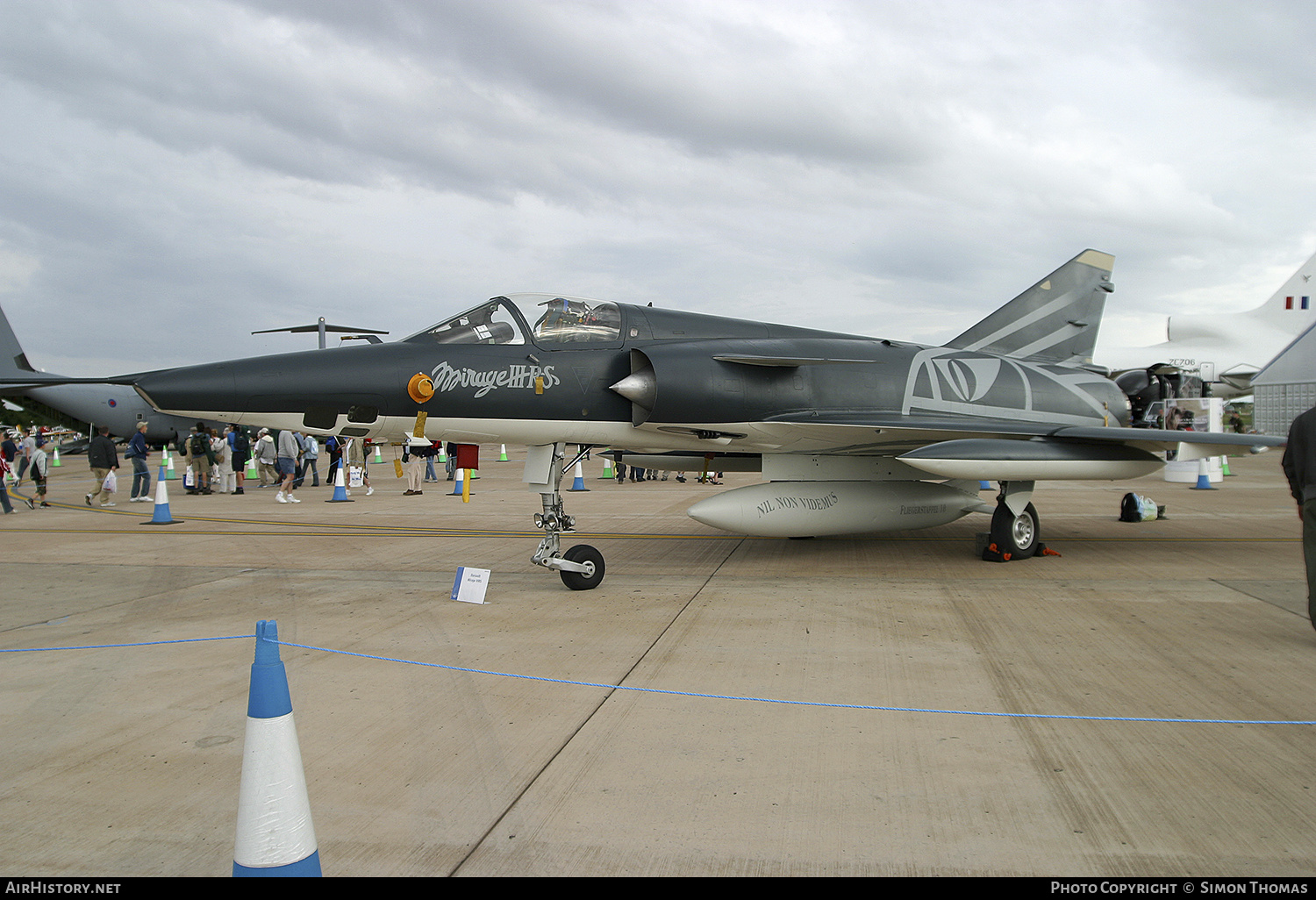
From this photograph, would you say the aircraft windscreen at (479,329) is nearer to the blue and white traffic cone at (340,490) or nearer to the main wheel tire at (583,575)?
the main wheel tire at (583,575)

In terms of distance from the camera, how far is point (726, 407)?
8023mm

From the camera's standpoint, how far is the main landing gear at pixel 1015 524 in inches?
348

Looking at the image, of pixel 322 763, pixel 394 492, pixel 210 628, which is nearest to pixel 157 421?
pixel 394 492

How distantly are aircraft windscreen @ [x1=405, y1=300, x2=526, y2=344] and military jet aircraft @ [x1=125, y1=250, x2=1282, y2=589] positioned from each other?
0.05ft

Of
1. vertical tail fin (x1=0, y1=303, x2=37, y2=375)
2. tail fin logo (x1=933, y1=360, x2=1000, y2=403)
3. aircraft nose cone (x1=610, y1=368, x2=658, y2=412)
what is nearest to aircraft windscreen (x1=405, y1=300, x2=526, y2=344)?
aircraft nose cone (x1=610, y1=368, x2=658, y2=412)

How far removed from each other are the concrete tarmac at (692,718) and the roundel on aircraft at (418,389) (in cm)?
184

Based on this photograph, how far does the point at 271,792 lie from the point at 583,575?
5.12 meters

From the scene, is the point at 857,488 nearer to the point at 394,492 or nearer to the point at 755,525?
the point at 755,525

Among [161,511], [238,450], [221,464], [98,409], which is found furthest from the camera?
[98,409]

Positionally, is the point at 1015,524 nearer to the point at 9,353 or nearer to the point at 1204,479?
the point at 1204,479

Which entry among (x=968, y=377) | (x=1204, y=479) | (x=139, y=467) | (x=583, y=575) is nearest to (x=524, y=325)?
(x=583, y=575)

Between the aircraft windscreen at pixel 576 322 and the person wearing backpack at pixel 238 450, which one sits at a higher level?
the aircraft windscreen at pixel 576 322

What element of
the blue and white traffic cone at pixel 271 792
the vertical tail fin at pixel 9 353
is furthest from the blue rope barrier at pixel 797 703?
the vertical tail fin at pixel 9 353

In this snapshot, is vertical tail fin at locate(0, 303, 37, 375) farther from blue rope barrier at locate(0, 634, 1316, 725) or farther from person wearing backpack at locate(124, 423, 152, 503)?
blue rope barrier at locate(0, 634, 1316, 725)
